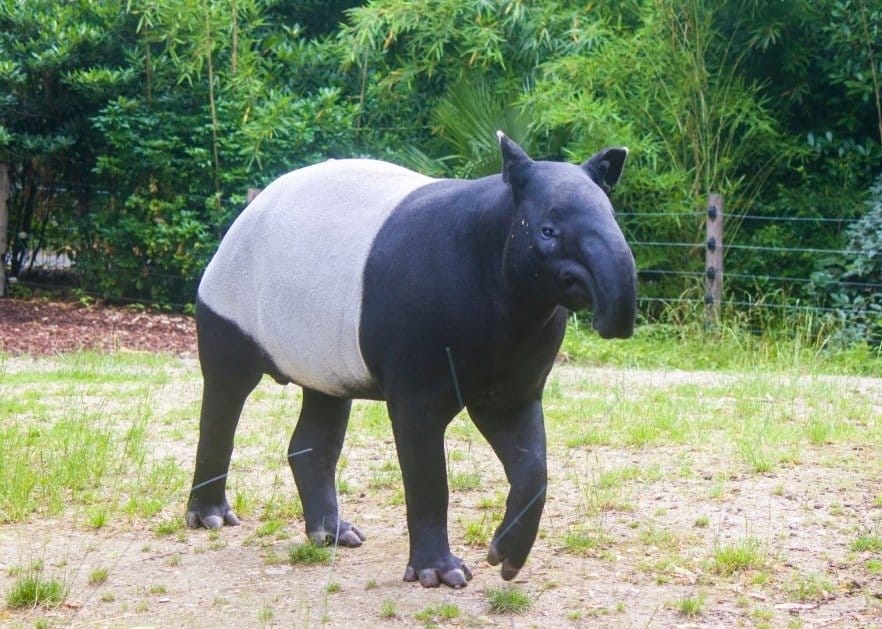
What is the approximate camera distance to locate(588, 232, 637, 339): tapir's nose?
3586 millimetres

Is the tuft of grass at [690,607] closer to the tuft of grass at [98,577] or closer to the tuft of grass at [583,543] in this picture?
the tuft of grass at [583,543]

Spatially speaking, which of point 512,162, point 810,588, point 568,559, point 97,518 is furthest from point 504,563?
point 97,518

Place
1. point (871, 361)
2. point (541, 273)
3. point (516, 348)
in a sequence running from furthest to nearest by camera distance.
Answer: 1. point (871, 361)
2. point (516, 348)
3. point (541, 273)

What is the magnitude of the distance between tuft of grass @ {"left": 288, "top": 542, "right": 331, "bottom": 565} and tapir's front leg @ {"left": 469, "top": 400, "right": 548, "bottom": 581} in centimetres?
78

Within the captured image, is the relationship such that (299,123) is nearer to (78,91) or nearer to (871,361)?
(78,91)

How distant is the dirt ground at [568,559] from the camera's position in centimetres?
416

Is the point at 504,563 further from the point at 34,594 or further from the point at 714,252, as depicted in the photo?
the point at 714,252

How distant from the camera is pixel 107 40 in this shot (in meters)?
12.7

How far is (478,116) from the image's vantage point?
12.7 meters

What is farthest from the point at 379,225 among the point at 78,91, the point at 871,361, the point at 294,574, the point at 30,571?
the point at 78,91

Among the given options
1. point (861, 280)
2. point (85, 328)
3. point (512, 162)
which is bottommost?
point (85, 328)

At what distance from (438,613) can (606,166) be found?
1600mm

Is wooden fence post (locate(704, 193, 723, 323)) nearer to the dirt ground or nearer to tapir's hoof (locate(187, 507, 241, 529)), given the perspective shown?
the dirt ground

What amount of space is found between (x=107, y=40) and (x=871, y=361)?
8058mm
